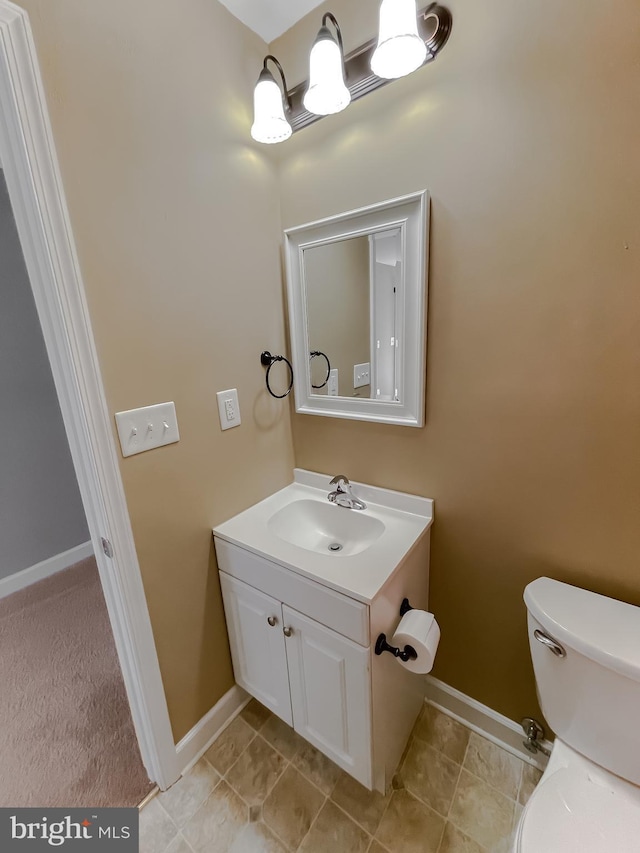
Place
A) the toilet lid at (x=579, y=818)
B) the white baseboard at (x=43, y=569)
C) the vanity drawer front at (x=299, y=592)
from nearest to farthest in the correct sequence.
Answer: the toilet lid at (x=579, y=818), the vanity drawer front at (x=299, y=592), the white baseboard at (x=43, y=569)

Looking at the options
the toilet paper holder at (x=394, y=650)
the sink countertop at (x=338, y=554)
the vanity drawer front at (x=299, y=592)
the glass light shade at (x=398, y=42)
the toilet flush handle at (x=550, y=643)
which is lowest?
the toilet paper holder at (x=394, y=650)

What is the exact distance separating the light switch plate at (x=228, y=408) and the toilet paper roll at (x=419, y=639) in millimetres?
842

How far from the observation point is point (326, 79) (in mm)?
930

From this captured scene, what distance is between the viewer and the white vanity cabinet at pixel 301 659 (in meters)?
0.96

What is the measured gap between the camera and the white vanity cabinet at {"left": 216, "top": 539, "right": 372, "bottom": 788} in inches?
37.9

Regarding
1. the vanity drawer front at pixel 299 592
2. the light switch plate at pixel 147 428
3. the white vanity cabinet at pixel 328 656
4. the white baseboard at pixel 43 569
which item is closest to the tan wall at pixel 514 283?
the white vanity cabinet at pixel 328 656

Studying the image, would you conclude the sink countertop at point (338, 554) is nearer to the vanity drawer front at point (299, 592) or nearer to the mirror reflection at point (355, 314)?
the vanity drawer front at point (299, 592)

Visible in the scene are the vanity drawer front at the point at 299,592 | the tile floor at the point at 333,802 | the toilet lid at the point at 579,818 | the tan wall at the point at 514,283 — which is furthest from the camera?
the tile floor at the point at 333,802

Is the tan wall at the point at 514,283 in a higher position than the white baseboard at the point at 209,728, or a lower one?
higher

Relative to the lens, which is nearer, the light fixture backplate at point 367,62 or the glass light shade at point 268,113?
the light fixture backplate at point 367,62

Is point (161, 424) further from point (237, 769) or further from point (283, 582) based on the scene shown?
point (237, 769)

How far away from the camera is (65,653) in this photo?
170 cm

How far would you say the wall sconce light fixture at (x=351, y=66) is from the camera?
81 cm

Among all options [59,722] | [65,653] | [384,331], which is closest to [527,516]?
[384,331]
